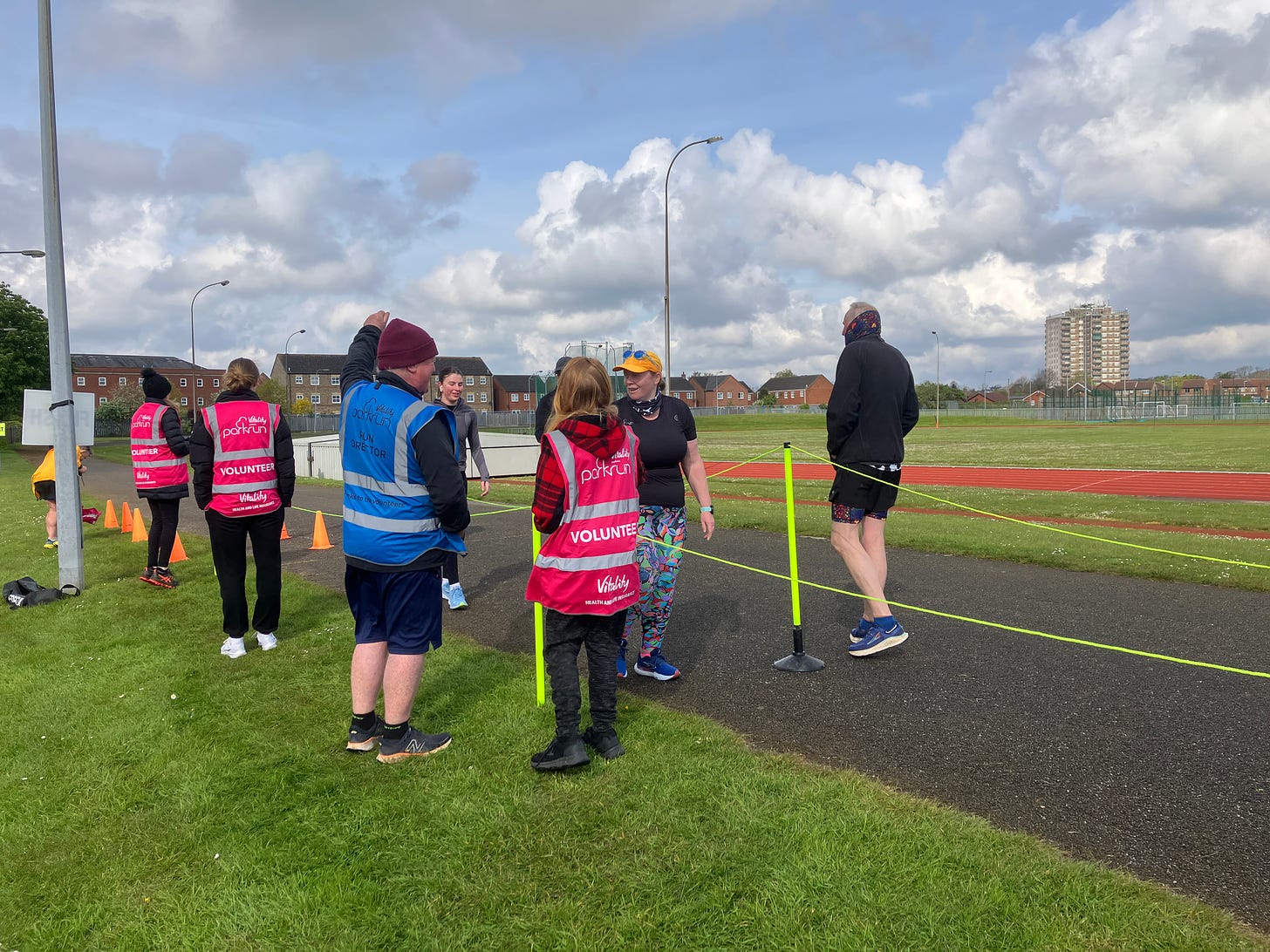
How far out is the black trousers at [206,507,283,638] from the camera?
5.61 m

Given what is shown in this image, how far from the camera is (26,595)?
7465 millimetres

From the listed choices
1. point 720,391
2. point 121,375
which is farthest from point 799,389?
point 121,375

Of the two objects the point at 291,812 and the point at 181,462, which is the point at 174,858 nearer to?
the point at 291,812

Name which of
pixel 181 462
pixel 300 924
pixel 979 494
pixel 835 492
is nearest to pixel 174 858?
pixel 300 924

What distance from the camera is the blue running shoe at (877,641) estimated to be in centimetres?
525

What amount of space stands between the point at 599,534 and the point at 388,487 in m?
0.97

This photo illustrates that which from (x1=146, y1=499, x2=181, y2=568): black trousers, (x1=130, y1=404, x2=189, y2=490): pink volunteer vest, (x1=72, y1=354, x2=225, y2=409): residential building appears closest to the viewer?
(x1=130, y1=404, x2=189, y2=490): pink volunteer vest

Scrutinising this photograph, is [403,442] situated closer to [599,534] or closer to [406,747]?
[599,534]

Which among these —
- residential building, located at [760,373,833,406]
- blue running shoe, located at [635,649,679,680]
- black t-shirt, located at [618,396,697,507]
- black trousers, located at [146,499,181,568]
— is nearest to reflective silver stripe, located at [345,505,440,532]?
black t-shirt, located at [618,396,697,507]

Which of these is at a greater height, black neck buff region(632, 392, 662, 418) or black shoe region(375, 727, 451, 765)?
black neck buff region(632, 392, 662, 418)

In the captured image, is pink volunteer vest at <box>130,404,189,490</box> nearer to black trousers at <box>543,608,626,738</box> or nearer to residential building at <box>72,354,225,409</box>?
black trousers at <box>543,608,626,738</box>

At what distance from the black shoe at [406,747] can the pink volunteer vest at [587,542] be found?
885 millimetres

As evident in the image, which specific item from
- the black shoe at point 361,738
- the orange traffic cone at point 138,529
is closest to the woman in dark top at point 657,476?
the black shoe at point 361,738

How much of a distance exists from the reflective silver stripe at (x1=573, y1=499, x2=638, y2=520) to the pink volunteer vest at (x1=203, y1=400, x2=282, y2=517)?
9.92ft
